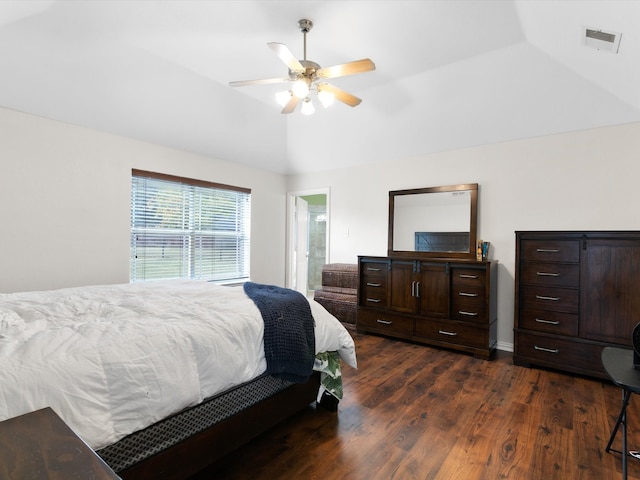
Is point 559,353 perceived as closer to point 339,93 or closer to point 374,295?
point 374,295

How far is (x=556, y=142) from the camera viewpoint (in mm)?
3379

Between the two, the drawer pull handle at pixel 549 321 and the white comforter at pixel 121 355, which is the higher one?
the white comforter at pixel 121 355

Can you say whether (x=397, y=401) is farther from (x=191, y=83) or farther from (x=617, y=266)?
(x=191, y=83)

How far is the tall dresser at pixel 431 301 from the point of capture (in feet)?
11.2

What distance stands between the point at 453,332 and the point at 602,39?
2744 mm

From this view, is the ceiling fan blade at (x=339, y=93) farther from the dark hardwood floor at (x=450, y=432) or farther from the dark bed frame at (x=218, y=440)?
the dark hardwood floor at (x=450, y=432)

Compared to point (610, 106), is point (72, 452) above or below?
below

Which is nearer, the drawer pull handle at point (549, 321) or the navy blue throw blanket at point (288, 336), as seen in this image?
the navy blue throw blanket at point (288, 336)

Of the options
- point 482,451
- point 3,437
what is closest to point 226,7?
point 3,437

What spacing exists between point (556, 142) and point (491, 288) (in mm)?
1615

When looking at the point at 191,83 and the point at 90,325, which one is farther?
the point at 191,83

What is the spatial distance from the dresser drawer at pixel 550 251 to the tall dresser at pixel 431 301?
362mm

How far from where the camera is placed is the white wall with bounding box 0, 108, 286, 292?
2922 mm

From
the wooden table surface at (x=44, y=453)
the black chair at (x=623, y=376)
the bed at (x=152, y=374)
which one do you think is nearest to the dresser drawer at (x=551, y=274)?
the black chair at (x=623, y=376)
